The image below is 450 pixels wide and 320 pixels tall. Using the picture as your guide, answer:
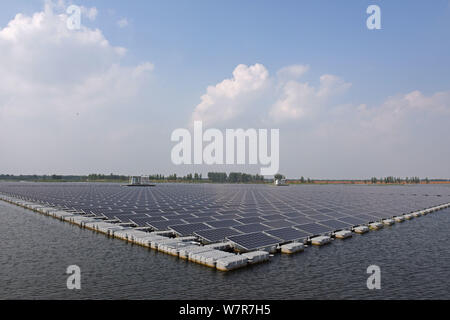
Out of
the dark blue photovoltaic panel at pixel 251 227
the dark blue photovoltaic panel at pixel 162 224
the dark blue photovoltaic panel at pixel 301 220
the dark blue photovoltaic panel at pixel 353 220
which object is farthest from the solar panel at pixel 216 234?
the dark blue photovoltaic panel at pixel 353 220

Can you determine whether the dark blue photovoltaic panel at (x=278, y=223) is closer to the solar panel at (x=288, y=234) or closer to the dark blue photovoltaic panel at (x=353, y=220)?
the solar panel at (x=288, y=234)

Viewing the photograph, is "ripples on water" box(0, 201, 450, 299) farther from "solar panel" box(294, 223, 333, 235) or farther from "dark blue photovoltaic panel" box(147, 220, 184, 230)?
"dark blue photovoltaic panel" box(147, 220, 184, 230)

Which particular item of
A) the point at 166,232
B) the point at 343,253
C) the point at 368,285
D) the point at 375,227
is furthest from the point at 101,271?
the point at 375,227

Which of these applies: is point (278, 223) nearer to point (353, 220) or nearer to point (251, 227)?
point (251, 227)

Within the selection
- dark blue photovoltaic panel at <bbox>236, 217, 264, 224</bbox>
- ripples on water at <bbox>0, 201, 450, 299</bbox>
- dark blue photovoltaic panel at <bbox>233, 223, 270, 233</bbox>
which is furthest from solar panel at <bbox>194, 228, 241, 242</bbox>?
dark blue photovoltaic panel at <bbox>236, 217, 264, 224</bbox>

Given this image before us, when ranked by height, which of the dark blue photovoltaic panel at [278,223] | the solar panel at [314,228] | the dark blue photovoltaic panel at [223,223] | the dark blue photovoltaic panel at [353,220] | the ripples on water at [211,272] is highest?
the dark blue photovoltaic panel at [223,223]
